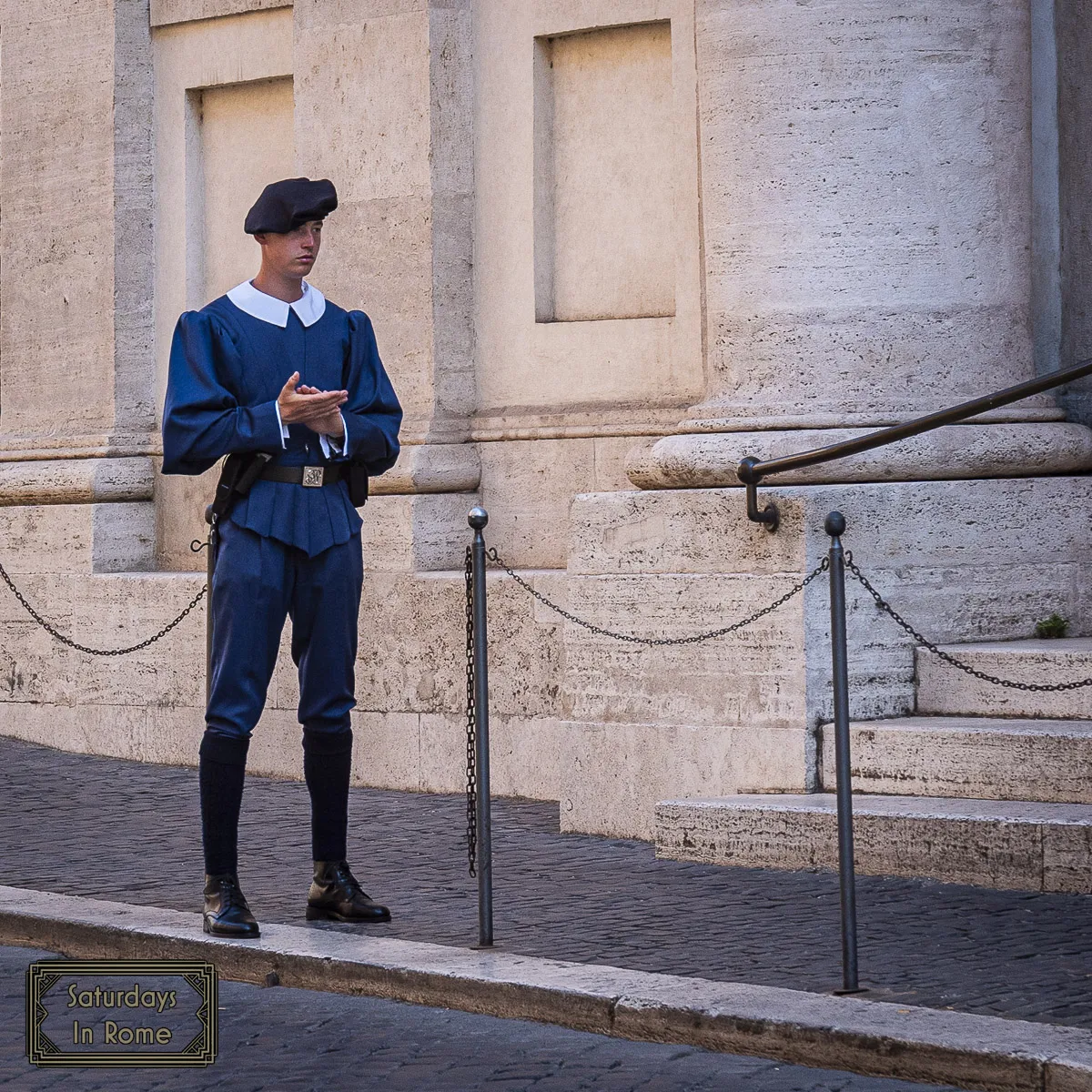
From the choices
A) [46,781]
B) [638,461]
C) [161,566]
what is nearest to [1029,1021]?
[638,461]

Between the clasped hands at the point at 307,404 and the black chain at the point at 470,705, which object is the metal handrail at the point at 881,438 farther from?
the clasped hands at the point at 307,404

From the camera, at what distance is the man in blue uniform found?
254 inches

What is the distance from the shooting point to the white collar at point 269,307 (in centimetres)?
662

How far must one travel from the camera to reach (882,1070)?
16.4 ft

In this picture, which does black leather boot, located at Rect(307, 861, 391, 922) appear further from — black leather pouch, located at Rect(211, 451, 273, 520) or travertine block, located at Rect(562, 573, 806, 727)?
travertine block, located at Rect(562, 573, 806, 727)

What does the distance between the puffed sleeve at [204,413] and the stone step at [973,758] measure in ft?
7.17

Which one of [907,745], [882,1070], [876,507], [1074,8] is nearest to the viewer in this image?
[882,1070]

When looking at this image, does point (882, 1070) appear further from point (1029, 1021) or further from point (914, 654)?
point (914, 654)

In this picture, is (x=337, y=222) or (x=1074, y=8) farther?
(x=337, y=222)

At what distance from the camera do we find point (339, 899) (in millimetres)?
6664

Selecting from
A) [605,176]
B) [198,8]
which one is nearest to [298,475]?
[605,176]

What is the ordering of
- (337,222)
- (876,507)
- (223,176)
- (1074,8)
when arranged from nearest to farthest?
(876,507) < (1074,8) < (337,222) < (223,176)

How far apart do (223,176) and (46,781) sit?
3.43 meters

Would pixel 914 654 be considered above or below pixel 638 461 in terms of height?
below
